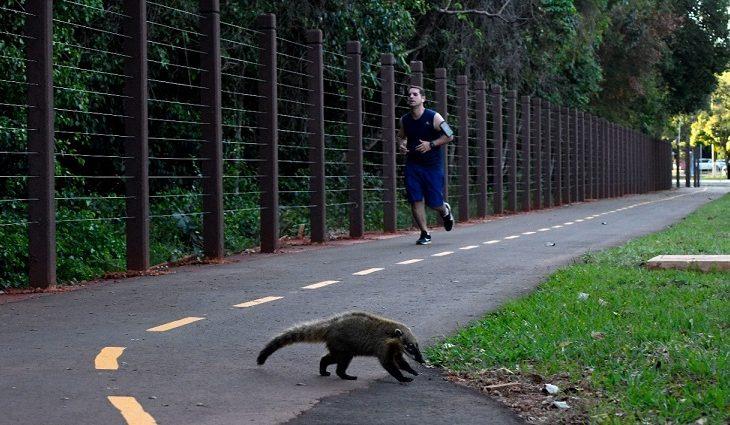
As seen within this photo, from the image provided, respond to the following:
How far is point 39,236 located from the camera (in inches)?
428

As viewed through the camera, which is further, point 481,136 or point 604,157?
point 604,157

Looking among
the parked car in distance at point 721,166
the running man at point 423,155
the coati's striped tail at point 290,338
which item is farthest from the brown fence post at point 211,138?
the parked car in distance at point 721,166

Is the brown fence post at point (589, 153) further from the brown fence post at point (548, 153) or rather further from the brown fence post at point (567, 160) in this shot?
the brown fence post at point (548, 153)

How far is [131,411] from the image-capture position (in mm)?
5656

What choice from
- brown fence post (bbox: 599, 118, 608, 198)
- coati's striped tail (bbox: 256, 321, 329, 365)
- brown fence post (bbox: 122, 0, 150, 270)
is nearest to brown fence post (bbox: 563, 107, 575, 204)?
brown fence post (bbox: 599, 118, 608, 198)

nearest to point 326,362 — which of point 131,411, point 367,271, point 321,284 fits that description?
point 131,411

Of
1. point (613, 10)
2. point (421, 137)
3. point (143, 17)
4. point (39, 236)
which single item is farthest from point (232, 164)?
point (613, 10)

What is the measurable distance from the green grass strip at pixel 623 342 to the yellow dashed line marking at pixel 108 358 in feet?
5.79

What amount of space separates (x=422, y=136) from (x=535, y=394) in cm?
1156

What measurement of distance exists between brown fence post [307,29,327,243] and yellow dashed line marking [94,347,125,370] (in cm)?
1081

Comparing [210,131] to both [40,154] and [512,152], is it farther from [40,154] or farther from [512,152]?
[512,152]

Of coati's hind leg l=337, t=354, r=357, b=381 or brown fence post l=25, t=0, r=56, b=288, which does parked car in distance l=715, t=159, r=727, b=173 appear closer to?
brown fence post l=25, t=0, r=56, b=288

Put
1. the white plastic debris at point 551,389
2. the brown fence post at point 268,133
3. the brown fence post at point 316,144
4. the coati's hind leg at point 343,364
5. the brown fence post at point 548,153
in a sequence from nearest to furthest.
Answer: the white plastic debris at point 551,389
the coati's hind leg at point 343,364
the brown fence post at point 268,133
the brown fence post at point 316,144
the brown fence post at point 548,153

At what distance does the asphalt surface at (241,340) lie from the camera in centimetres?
584
